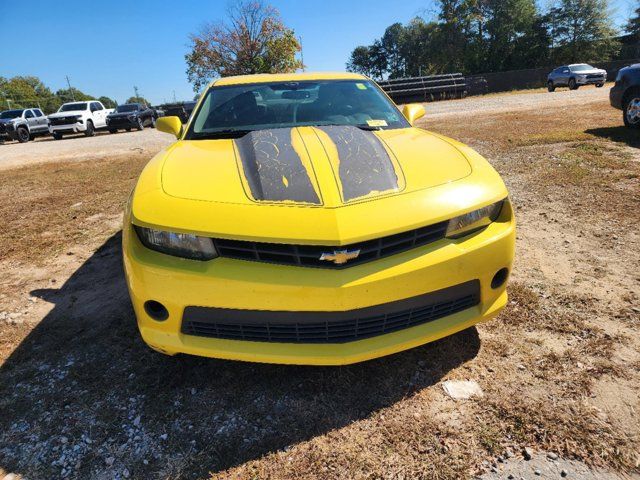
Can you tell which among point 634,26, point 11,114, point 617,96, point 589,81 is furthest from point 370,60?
point 617,96

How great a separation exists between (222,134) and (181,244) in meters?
1.23

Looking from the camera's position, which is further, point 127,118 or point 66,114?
point 127,118

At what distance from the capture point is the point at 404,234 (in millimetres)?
1800

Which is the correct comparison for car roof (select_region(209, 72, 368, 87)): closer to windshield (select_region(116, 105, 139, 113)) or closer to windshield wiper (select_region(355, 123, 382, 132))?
windshield wiper (select_region(355, 123, 382, 132))

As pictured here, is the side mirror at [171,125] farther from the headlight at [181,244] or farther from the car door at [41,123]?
the car door at [41,123]

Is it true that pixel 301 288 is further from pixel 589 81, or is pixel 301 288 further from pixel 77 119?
pixel 589 81

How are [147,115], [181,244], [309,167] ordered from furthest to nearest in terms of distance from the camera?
1. [147,115]
2. [309,167]
3. [181,244]

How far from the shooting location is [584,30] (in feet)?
127

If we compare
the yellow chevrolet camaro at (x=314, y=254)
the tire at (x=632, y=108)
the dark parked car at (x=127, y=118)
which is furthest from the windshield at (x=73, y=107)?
the yellow chevrolet camaro at (x=314, y=254)

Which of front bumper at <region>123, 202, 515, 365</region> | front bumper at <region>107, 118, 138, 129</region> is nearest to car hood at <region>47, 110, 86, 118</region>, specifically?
front bumper at <region>107, 118, 138, 129</region>

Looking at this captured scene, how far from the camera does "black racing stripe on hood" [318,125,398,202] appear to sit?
6.32ft

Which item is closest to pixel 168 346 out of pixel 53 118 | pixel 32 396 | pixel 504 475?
pixel 32 396

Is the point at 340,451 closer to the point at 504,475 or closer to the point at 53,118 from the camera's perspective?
the point at 504,475

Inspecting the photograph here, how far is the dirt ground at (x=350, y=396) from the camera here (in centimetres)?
164
